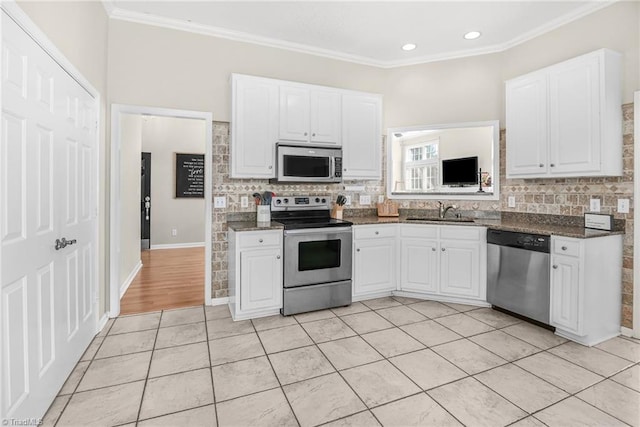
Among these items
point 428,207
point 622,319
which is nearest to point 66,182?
point 428,207

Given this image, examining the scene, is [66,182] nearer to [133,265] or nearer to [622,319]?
[133,265]

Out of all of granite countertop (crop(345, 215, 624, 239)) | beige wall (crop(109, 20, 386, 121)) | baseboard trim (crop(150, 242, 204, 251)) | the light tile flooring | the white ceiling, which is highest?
the white ceiling

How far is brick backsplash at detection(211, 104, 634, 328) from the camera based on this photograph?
272 centimetres

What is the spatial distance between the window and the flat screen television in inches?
3.8

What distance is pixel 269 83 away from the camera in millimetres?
3342

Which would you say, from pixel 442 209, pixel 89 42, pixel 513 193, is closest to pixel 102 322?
pixel 89 42

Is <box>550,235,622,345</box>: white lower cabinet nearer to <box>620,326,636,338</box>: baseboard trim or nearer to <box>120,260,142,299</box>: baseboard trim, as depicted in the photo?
<box>620,326,636,338</box>: baseboard trim

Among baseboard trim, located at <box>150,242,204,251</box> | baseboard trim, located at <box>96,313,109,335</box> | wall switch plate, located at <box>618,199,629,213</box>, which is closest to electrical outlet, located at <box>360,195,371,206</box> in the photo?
wall switch plate, located at <box>618,199,629,213</box>

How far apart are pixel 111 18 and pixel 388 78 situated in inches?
120

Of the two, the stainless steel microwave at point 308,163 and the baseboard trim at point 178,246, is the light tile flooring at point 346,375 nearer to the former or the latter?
the stainless steel microwave at point 308,163

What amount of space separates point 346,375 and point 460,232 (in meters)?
1.97

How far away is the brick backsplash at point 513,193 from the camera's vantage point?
2719 millimetres

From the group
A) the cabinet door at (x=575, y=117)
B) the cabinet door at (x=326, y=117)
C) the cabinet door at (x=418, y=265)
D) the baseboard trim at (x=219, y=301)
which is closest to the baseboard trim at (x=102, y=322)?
the baseboard trim at (x=219, y=301)

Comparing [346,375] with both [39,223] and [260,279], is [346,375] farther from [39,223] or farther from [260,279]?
[39,223]
